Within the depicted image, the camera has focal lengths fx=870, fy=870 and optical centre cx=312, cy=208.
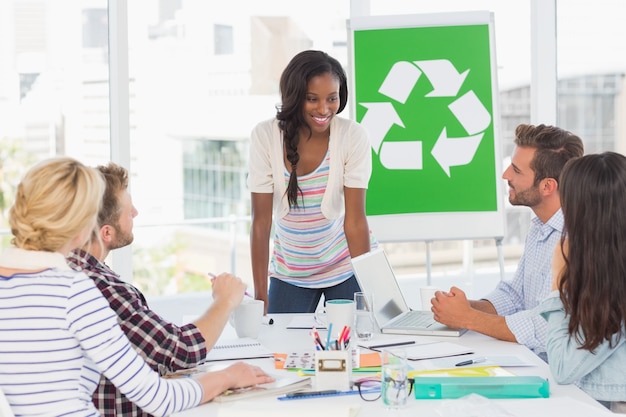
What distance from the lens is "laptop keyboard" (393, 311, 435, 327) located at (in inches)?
91.7

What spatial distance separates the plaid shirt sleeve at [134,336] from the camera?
1804 mm

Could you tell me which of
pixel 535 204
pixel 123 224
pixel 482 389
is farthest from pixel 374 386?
pixel 535 204

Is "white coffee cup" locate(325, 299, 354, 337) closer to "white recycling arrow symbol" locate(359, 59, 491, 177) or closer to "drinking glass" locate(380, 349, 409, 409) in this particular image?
"drinking glass" locate(380, 349, 409, 409)

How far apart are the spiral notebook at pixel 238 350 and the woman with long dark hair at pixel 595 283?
673 mm

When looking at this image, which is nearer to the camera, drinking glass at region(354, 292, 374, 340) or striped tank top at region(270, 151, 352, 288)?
drinking glass at region(354, 292, 374, 340)

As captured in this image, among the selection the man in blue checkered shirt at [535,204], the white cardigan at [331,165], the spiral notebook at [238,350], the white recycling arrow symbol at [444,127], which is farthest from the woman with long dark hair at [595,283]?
the white recycling arrow symbol at [444,127]

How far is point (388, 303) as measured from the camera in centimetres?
242

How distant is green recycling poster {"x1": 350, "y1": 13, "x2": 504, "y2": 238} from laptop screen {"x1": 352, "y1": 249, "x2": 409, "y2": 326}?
133 centimetres

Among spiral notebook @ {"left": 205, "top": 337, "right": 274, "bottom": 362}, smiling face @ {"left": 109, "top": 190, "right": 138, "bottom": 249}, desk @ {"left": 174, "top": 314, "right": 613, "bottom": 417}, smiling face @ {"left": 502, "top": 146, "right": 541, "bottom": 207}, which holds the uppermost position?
smiling face @ {"left": 502, "top": 146, "right": 541, "bottom": 207}

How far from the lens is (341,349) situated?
1774mm

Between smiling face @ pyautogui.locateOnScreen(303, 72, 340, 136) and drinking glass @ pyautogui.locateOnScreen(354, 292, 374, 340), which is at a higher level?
smiling face @ pyautogui.locateOnScreen(303, 72, 340, 136)

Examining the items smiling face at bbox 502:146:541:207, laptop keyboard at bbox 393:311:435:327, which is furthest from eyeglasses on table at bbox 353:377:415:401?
smiling face at bbox 502:146:541:207

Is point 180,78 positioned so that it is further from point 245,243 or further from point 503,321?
point 503,321

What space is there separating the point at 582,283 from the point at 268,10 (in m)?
3.05
